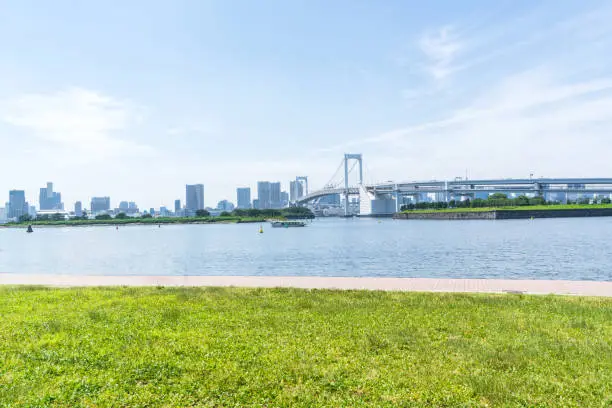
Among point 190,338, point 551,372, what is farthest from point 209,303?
point 551,372

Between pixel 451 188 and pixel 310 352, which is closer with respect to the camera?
pixel 310 352

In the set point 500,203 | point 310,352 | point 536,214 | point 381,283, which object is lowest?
point 536,214

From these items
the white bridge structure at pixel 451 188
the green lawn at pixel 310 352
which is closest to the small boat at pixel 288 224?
the white bridge structure at pixel 451 188

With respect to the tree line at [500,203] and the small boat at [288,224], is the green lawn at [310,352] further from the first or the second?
the tree line at [500,203]

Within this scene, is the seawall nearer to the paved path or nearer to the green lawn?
the paved path

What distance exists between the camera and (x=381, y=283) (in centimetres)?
1173

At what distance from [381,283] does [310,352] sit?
6.29 metres

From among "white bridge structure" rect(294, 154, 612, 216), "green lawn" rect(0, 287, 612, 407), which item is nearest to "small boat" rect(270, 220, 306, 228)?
"white bridge structure" rect(294, 154, 612, 216)

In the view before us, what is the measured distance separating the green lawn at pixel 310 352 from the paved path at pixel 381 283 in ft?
5.47

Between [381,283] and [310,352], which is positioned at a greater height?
[310,352]

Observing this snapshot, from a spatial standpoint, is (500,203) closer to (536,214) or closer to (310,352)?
(536,214)

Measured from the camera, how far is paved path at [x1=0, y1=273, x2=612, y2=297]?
10.5 metres

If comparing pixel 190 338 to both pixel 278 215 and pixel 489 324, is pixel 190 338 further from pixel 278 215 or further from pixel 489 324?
pixel 278 215

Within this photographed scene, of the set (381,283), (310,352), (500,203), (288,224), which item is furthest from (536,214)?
(310,352)
